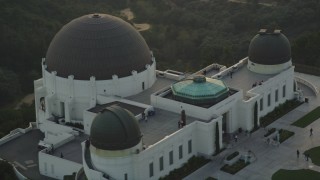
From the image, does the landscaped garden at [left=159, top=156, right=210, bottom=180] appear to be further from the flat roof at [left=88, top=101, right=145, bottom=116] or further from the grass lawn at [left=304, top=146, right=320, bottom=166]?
the grass lawn at [left=304, top=146, right=320, bottom=166]

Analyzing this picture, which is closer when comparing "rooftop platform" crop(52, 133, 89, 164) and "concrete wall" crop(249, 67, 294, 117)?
"rooftop platform" crop(52, 133, 89, 164)

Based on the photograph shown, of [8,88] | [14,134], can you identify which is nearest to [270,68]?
[14,134]

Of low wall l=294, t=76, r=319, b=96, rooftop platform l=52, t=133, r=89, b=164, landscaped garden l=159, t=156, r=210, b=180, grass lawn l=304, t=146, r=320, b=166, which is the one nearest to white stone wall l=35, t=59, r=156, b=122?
rooftop platform l=52, t=133, r=89, b=164

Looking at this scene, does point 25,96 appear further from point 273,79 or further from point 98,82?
point 273,79

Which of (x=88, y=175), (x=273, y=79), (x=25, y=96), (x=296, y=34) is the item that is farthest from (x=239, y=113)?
(x=296, y=34)

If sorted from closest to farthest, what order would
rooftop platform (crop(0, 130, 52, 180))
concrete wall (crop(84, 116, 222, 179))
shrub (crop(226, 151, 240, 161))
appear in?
concrete wall (crop(84, 116, 222, 179)) < shrub (crop(226, 151, 240, 161)) < rooftop platform (crop(0, 130, 52, 180))

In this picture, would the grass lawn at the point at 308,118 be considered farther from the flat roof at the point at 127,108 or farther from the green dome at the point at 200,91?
the flat roof at the point at 127,108

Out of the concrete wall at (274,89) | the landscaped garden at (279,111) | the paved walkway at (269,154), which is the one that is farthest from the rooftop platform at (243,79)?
the paved walkway at (269,154)

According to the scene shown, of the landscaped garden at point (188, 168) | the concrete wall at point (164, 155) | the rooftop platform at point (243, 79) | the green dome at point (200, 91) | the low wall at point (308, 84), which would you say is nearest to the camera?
the concrete wall at point (164, 155)
